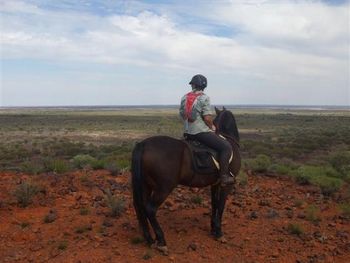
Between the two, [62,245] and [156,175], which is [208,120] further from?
[62,245]

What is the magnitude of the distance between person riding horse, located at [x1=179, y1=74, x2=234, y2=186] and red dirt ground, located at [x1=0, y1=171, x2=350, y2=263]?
134 cm

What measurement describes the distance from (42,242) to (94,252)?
3.30 feet

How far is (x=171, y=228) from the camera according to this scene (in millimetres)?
8227

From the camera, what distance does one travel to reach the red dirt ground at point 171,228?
7.11 meters

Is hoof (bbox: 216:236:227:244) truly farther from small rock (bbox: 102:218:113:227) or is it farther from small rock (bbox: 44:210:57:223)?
small rock (bbox: 44:210:57:223)

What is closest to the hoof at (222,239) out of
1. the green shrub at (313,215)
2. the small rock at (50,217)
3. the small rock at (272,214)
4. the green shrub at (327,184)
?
the small rock at (272,214)

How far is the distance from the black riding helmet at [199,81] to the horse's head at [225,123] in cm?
94

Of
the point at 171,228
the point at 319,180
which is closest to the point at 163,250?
the point at 171,228

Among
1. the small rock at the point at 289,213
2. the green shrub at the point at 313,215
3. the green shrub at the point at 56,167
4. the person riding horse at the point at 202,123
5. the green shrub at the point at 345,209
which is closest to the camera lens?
the person riding horse at the point at 202,123

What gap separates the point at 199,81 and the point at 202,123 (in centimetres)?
75

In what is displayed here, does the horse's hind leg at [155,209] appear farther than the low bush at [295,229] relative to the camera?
No

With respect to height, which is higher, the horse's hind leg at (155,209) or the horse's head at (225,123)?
the horse's head at (225,123)

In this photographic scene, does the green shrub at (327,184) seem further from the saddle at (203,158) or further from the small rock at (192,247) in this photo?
the small rock at (192,247)

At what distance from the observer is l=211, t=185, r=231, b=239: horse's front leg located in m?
7.89
